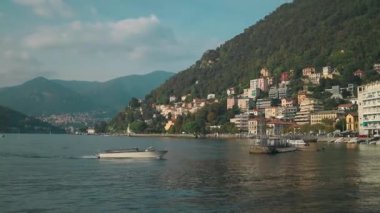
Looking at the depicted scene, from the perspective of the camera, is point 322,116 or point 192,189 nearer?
point 192,189

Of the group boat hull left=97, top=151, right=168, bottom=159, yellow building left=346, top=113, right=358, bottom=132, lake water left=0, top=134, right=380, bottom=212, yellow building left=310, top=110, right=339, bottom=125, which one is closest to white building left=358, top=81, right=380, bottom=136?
yellow building left=346, top=113, right=358, bottom=132

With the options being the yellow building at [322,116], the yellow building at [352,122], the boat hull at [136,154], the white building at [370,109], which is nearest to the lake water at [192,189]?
the boat hull at [136,154]

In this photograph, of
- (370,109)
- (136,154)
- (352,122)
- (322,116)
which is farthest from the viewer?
(322,116)

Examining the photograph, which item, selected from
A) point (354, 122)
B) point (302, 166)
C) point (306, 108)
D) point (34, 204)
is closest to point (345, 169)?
point (302, 166)

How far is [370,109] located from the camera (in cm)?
11981

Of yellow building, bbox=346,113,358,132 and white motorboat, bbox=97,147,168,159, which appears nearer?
white motorboat, bbox=97,147,168,159

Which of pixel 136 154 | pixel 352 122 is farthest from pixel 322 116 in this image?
pixel 136 154

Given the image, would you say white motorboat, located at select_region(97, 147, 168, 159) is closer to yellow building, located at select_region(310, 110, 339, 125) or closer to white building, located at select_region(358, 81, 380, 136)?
white building, located at select_region(358, 81, 380, 136)

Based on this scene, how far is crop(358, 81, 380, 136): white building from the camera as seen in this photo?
118 m

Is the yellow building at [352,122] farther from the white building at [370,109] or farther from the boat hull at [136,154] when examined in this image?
the boat hull at [136,154]

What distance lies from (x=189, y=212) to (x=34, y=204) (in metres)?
8.69

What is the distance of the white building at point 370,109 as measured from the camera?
11756 cm

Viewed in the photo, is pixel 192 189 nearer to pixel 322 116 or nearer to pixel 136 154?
pixel 136 154

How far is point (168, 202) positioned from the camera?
29.1 m
